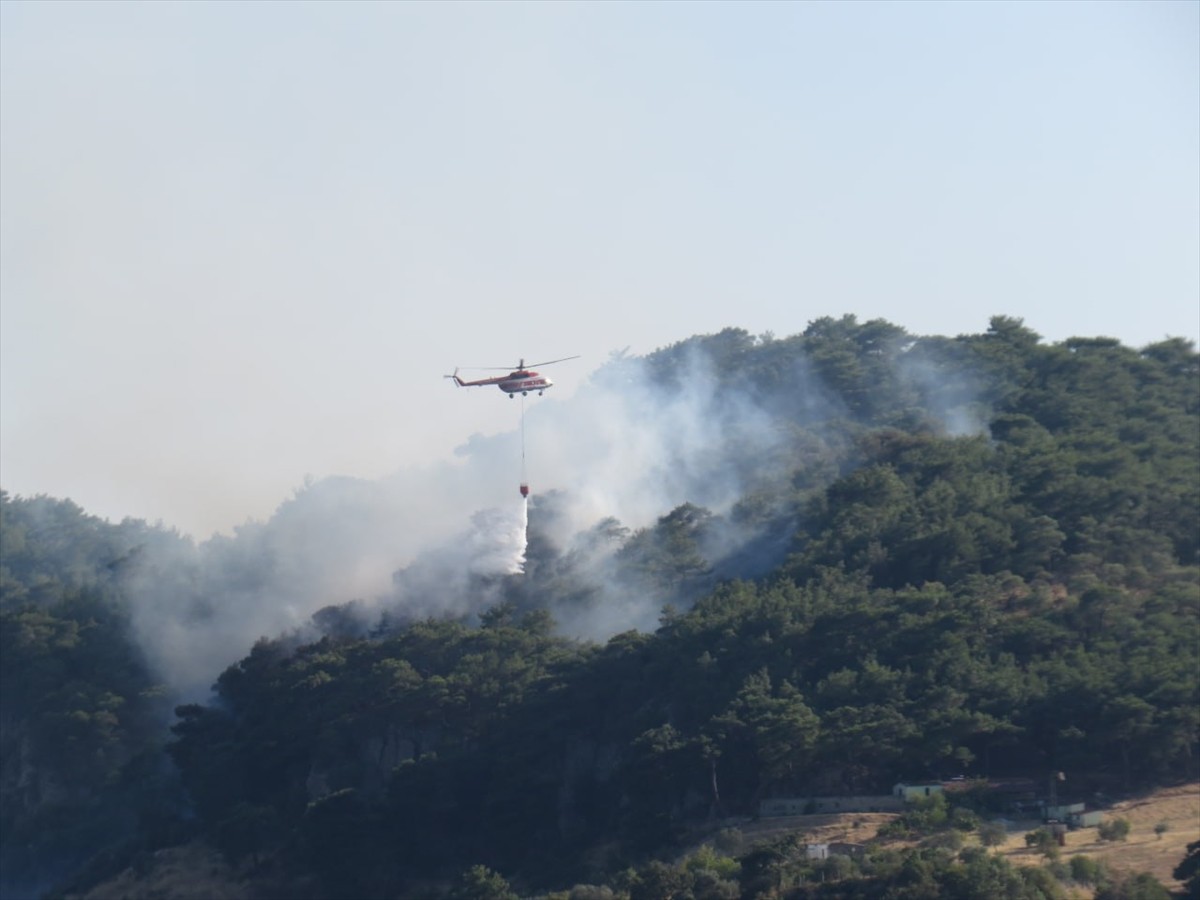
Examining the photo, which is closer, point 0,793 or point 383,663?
point 383,663

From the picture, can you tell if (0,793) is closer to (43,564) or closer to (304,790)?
(304,790)

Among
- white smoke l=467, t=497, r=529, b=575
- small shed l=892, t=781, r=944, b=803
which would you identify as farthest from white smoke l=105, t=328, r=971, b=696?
small shed l=892, t=781, r=944, b=803

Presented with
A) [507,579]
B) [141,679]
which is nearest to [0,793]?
[141,679]

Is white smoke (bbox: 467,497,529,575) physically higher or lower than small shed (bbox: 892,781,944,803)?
higher

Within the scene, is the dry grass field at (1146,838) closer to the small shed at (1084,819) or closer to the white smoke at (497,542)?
the small shed at (1084,819)

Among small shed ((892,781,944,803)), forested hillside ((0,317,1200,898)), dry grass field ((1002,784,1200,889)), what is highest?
forested hillside ((0,317,1200,898))

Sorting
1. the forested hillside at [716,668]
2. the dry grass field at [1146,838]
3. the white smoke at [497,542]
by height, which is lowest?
the dry grass field at [1146,838]

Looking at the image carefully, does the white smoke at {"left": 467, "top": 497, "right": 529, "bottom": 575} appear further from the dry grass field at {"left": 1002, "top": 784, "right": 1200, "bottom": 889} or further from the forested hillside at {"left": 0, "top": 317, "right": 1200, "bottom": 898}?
Answer: the dry grass field at {"left": 1002, "top": 784, "right": 1200, "bottom": 889}

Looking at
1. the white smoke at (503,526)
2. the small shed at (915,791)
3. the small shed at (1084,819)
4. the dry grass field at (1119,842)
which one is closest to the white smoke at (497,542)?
the white smoke at (503,526)
